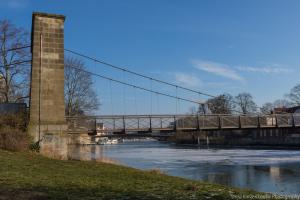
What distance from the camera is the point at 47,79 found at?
73.6 ft

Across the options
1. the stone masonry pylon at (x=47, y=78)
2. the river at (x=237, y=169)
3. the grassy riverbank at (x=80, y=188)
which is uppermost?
the stone masonry pylon at (x=47, y=78)

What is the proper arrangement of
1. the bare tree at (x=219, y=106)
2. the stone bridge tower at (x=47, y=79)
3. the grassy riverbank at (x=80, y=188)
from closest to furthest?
1. the grassy riverbank at (x=80, y=188)
2. the stone bridge tower at (x=47, y=79)
3. the bare tree at (x=219, y=106)

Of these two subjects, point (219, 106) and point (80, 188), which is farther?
point (219, 106)

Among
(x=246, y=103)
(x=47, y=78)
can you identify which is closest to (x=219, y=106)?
(x=246, y=103)

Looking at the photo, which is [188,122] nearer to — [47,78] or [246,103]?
[47,78]

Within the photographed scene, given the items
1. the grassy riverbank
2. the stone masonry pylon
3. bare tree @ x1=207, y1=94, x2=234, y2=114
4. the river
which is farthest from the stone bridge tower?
bare tree @ x1=207, y1=94, x2=234, y2=114

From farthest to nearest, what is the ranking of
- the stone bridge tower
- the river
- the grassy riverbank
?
the river < the stone bridge tower < the grassy riverbank

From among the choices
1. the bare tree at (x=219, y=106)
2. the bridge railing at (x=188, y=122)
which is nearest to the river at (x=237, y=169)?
the bridge railing at (x=188, y=122)

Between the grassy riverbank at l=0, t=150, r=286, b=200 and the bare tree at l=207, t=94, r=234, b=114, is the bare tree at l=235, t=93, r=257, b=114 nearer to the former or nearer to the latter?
the bare tree at l=207, t=94, r=234, b=114

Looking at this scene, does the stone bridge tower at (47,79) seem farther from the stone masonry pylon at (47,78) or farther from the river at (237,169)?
the river at (237,169)

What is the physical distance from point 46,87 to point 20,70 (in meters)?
16.1

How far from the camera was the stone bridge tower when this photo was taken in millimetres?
22000

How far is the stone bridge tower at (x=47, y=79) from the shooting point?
72.2 ft

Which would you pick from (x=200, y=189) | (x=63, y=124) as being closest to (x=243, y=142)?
(x=63, y=124)
